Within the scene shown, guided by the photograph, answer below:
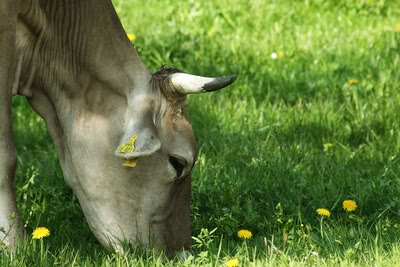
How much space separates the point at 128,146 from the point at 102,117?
1.22 feet

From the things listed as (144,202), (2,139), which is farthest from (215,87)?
(2,139)

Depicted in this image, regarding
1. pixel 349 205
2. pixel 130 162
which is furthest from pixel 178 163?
pixel 349 205

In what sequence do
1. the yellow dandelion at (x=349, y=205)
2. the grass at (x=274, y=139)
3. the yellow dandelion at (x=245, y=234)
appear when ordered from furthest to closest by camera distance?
the yellow dandelion at (x=349, y=205) → the yellow dandelion at (x=245, y=234) → the grass at (x=274, y=139)

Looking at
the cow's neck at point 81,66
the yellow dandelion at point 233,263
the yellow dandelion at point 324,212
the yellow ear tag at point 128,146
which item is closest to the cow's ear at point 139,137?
the yellow ear tag at point 128,146

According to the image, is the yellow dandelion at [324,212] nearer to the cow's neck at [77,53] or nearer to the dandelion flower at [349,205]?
the dandelion flower at [349,205]

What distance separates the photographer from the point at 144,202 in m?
4.09

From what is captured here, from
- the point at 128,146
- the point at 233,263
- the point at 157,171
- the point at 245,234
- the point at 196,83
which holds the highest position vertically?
the point at 196,83

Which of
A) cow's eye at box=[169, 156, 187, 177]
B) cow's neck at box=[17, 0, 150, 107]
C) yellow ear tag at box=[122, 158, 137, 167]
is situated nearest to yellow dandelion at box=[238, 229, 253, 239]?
cow's eye at box=[169, 156, 187, 177]

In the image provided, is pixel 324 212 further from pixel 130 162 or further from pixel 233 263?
pixel 130 162

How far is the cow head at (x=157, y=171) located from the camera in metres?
4.01

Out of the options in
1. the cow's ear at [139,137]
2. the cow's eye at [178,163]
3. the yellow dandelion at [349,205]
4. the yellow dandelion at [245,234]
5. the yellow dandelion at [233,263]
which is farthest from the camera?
the yellow dandelion at [349,205]

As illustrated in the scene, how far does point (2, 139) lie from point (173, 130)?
881 mm

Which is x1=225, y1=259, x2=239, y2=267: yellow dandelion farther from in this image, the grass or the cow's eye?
the cow's eye

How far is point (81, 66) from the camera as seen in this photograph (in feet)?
13.8
